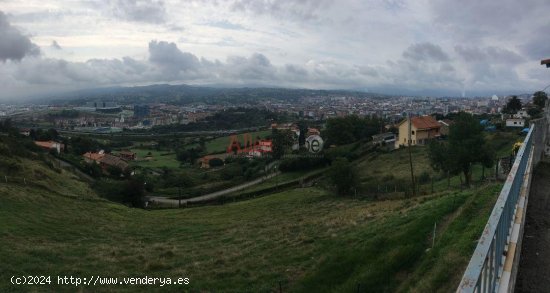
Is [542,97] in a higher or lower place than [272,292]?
higher

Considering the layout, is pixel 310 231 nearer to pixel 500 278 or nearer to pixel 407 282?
pixel 407 282

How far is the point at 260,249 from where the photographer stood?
15.4 metres

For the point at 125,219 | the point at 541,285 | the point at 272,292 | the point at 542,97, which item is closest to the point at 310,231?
the point at 272,292

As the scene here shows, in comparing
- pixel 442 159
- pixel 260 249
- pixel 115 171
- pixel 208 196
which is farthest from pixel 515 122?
pixel 115 171

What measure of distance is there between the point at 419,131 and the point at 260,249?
159ft

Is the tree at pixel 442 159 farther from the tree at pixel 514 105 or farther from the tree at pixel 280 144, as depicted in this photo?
the tree at pixel 514 105

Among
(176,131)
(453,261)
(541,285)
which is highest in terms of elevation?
(541,285)

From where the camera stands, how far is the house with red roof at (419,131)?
189 ft

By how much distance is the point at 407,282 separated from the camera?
8.40 meters

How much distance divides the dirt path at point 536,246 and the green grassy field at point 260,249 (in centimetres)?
122

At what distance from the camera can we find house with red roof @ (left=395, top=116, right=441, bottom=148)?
5762 cm

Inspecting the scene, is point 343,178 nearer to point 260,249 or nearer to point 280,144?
point 260,249

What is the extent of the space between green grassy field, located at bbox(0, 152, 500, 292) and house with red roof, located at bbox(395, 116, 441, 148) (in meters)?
38.8

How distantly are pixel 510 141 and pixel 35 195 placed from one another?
45.8 meters
